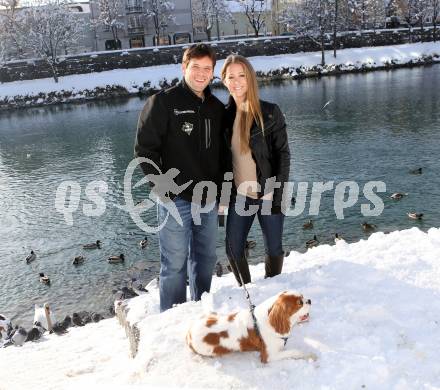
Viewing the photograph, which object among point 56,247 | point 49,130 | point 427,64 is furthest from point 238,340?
point 427,64

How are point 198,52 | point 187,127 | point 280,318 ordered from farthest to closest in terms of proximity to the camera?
point 187,127 → point 198,52 → point 280,318

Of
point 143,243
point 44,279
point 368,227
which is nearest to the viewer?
point 44,279

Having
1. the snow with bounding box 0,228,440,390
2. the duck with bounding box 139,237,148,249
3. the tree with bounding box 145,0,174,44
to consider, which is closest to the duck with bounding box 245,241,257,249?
the duck with bounding box 139,237,148,249

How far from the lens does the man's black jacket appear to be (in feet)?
15.0

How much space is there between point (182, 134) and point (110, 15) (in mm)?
61322

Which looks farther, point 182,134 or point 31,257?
point 31,257

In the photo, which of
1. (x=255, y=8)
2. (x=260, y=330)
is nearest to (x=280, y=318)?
(x=260, y=330)

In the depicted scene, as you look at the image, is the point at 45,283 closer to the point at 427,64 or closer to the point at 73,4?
the point at 427,64

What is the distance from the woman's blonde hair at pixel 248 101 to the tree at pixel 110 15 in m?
59.7

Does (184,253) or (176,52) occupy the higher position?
(176,52)

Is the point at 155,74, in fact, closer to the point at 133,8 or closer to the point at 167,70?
the point at 167,70

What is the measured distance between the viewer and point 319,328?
445 cm

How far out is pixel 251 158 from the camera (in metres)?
5.11

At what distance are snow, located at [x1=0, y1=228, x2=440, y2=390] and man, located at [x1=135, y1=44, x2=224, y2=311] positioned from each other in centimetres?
63
